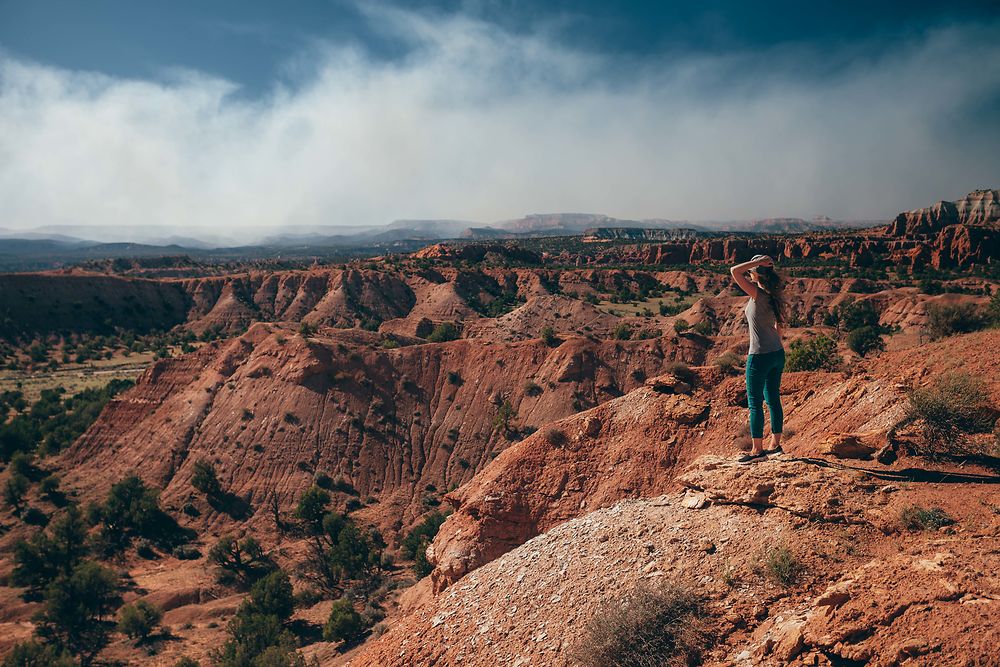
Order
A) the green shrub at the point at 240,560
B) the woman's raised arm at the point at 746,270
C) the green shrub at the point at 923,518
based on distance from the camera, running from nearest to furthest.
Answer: the green shrub at the point at 923,518 → the woman's raised arm at the point at 746,270 → the green shrub at the point at 240,560

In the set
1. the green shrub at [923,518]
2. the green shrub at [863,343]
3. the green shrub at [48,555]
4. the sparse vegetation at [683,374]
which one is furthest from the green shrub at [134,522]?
the green shrub at [863,343]

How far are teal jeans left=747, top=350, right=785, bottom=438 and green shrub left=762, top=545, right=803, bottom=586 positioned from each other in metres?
1.87

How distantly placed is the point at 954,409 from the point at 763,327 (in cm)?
300

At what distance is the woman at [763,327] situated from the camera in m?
7.64

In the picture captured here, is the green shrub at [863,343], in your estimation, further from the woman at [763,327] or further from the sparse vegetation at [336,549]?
the sparse vegetation at [336,549]

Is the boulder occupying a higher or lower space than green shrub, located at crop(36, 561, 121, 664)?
higher

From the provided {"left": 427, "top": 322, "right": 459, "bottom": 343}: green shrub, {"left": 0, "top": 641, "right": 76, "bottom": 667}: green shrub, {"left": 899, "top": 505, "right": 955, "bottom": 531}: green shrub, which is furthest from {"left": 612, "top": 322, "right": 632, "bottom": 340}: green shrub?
{"left": 899, "top": 505, "right": 955, "bottom": 531}: green shrub

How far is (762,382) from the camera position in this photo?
7953 mm

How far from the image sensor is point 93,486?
114 ft

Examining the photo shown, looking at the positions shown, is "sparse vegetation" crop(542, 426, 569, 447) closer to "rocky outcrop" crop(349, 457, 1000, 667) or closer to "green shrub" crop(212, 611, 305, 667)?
"rocky outcrop" crop(349, 457, 1000, 667)

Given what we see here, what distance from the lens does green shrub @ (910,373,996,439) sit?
771cm

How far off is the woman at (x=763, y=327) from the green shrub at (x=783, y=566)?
1.87m

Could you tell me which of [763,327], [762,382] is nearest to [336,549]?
[762,382]

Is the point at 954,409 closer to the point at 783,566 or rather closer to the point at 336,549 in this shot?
the point at 783,566
